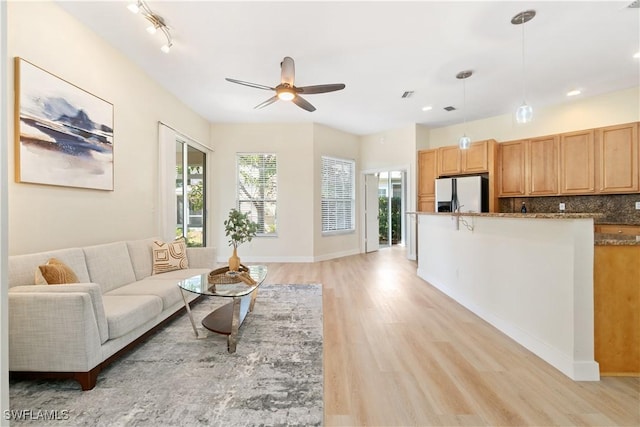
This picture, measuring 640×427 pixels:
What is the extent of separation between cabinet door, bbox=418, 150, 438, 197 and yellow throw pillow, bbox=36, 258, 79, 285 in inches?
233

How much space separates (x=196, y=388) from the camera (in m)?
1.74

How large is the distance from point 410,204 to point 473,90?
2660 mm

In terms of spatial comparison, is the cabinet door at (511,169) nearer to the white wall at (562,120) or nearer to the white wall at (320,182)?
the white wall at (562,120)

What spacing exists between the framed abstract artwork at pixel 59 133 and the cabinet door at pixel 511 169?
6.39 metres

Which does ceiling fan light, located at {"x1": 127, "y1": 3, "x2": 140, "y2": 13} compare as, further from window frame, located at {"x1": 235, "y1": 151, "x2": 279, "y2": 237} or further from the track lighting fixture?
window frame, located at {"x1": 235, "y1": 151, "x2": 279, "y2": 237}

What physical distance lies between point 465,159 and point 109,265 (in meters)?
6.08

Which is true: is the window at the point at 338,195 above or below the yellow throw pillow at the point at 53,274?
above

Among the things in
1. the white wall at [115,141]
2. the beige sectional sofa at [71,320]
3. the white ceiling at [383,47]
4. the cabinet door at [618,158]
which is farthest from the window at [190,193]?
the cabinet door at [618,158]

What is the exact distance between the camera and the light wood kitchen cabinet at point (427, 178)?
5867mm

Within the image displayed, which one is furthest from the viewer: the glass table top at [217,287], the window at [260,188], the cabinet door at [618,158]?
the window at [260,188]

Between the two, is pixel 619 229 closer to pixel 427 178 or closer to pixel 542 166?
pixel 542 166

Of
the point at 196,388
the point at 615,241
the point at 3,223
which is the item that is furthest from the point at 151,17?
the point at 615,241

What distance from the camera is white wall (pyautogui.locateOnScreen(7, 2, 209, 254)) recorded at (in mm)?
2146

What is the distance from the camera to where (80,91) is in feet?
8.55
